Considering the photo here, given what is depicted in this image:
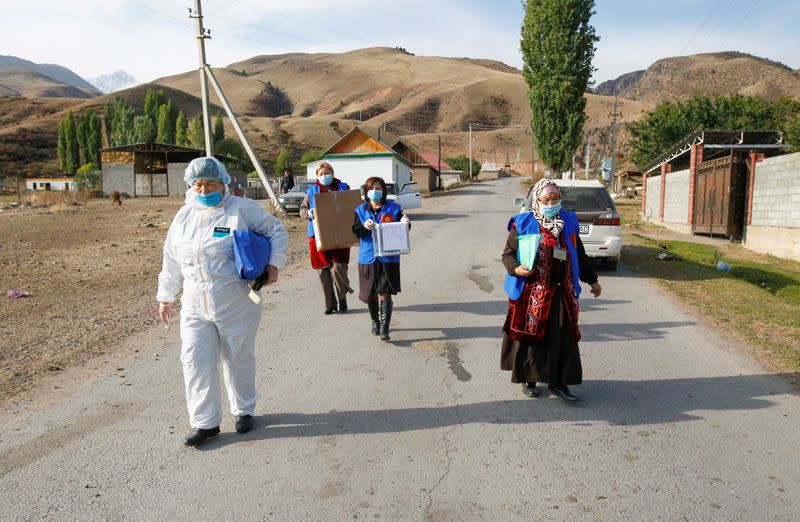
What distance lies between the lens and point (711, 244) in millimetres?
16906

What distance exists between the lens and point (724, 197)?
56.3 feet

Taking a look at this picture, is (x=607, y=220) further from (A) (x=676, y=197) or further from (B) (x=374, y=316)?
(A) (x=676, y=197)

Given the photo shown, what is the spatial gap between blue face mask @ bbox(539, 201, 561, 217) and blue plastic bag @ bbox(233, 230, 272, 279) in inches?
85.3

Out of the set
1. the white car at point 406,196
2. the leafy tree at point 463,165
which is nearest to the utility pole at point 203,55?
the white car at point 406,196

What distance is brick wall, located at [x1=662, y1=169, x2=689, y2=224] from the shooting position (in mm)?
20797

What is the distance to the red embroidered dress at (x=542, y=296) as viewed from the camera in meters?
4.50

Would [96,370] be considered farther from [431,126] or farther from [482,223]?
[431,126]

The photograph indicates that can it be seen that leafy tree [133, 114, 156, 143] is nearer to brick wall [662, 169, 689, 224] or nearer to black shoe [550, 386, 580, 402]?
brick wall [662, 169, 689, 224]

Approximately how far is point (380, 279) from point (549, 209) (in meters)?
2.36

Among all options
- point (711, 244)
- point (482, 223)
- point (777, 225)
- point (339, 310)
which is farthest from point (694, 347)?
point (482, 223)

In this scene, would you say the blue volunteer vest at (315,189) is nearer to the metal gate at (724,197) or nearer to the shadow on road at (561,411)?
the shadow on road at (561,411)

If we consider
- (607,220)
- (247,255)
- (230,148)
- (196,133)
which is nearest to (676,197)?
(607,220)

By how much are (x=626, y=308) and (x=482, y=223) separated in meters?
13.4

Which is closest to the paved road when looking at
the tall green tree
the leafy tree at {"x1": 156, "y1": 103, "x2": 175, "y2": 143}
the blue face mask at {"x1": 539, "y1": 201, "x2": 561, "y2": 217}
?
the blue face mask at {"x1": 539, "y1": 201, "x2": 561, "y2": 217}
